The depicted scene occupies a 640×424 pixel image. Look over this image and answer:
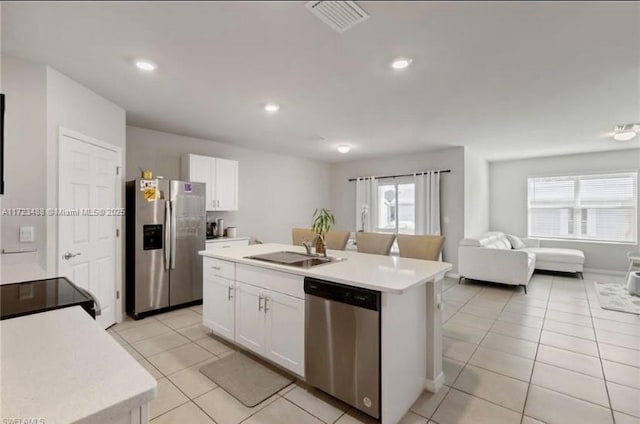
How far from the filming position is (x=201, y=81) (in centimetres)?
275

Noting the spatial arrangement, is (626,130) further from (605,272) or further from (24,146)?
(24,146)

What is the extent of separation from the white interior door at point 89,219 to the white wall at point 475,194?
568 centimetres

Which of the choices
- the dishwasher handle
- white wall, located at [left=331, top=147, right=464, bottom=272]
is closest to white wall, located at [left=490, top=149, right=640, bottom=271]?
white wall, located at [left=331, top=147, right=464, bottom=272]

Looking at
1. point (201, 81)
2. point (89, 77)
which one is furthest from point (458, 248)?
point (89, 77)

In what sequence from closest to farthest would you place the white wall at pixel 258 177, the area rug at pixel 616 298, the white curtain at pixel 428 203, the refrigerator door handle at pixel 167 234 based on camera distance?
1. the refrigerator door handle at pixel 167 234
2. the area rug at pixel 616 298
3. the white wall at pixel 258 177
4. the white curtain at pixel 428 203

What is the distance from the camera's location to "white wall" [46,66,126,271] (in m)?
2.52

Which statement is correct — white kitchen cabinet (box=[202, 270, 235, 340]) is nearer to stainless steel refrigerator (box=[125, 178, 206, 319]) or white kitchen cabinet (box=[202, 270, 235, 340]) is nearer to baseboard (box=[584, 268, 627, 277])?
stainless steel refrigerator (box=[125, 178, 206, 319])

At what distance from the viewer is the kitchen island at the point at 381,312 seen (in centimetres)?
180

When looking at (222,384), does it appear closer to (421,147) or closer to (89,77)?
(89,77)

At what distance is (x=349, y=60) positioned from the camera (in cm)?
238

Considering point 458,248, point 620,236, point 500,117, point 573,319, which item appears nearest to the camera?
point 573,319

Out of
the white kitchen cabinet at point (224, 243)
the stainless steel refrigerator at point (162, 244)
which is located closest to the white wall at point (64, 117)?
the stainless steel refrigerator at point (162, 244)

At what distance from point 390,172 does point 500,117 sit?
2.97 m

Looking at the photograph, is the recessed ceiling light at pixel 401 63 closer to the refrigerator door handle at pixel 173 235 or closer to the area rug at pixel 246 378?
the area rug at pixel 246 378
